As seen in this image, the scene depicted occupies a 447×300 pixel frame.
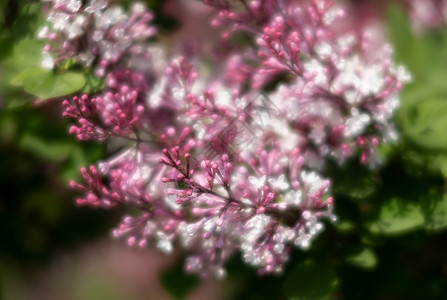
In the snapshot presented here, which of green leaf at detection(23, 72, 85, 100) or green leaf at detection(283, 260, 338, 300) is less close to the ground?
green leaf at detection(23, 72, 85, 100)

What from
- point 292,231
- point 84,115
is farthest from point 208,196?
point 84,115

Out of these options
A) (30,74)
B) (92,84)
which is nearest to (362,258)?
(92,84)

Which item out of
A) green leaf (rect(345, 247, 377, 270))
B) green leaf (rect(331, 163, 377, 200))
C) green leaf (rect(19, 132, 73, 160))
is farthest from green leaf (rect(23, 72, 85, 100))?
green leaf (rect(345, 247, 377, 270))

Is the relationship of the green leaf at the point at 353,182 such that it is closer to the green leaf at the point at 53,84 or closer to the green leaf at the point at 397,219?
the green leaf at the point at 397,219

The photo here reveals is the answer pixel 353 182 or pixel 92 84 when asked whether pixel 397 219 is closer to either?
pixel 353 182

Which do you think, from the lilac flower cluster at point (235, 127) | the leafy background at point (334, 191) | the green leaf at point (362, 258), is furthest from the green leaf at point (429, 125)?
the green leaf at point (362, 258)

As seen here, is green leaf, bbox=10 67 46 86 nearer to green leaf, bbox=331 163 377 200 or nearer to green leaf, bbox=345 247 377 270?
green leaf, bbox=331 163 377 200

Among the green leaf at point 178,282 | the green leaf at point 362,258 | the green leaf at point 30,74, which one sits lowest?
the green leaf at point 362,258

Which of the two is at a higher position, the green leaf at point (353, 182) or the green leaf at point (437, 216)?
the green leaf at point (353, 182)
